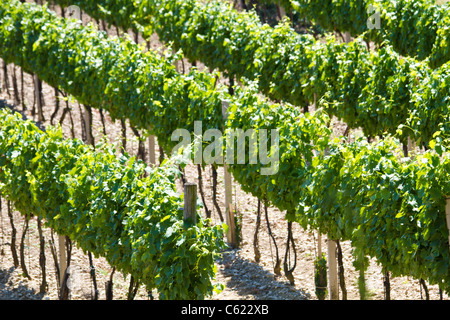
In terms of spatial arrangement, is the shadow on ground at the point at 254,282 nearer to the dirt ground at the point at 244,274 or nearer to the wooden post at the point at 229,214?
the dirt ground at the point at 244,274

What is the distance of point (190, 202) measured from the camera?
5.44 meters

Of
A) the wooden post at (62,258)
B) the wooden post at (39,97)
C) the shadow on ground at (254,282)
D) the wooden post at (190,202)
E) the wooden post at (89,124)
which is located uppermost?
the wooden post at (39,97)

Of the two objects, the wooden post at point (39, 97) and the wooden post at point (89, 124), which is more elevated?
the wooden post at point (39, 97)

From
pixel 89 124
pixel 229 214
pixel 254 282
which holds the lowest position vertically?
pixel 254 282

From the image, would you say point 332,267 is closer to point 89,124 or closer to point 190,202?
point 190,202

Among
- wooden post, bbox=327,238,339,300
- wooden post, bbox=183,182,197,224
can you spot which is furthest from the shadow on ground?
wooden post, bbox=183,182,197,224

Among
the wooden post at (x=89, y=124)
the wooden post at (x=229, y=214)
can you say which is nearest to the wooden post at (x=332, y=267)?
the wooden post at (x=229, y=214)

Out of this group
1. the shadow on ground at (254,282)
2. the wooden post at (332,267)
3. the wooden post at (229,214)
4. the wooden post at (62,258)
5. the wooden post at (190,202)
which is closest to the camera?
the wooden post at (190,202)

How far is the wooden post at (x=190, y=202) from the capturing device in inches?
213

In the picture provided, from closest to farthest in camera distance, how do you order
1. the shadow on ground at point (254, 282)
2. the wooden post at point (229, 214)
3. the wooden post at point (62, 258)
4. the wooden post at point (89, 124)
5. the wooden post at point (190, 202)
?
1. the wooden post at point (190, 202)
2. the wooden post at point (62, 258)
3. the shadow on ground at point (254, 282)
4. the wooden post at point (229, 214)
5. the wooden post at point (89, 124)

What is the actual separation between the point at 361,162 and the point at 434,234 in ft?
2.92

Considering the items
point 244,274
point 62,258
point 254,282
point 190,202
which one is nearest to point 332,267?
point 254,282

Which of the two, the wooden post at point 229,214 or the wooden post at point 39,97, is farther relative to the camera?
the wooden post at point 39,97

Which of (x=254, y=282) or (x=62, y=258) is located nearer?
(x=62, y=258)
